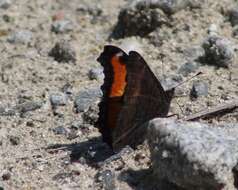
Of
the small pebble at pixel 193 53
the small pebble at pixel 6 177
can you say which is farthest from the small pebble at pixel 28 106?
the small pebble at pixel 193 53

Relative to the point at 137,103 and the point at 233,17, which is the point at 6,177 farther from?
the point at 233,17

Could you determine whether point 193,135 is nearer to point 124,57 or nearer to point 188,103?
point 124,57

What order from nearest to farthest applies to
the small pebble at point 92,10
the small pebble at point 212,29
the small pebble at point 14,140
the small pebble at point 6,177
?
the small pebble at point 6,177 < the small pebble at point 14,140 < the small pebble at point 212,29 < the small pebble at point 92,10

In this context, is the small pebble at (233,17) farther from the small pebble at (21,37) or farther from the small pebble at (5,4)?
the small pebble at (5,4)

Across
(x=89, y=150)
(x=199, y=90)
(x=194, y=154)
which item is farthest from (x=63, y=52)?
(x=194, y=154)

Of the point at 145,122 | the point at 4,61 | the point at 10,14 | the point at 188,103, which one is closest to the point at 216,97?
the point at 188,103

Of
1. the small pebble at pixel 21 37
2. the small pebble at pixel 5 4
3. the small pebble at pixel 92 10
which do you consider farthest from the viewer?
the small pebble at pixel 5 4

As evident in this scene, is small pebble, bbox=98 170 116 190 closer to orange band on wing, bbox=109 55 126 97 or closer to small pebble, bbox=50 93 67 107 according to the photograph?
orange band on wing, bbox=109 55 126 97
